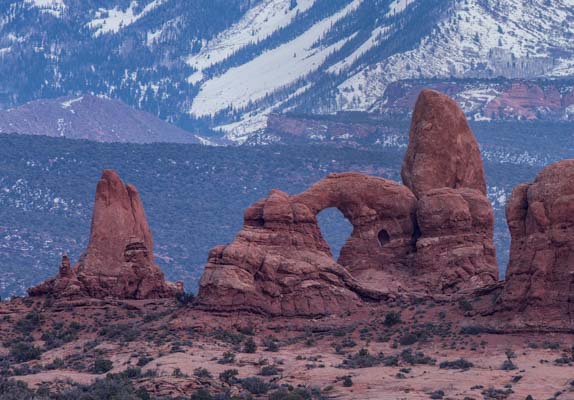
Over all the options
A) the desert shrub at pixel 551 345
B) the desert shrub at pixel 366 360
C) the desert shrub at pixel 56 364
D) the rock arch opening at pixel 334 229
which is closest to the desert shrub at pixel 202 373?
the desert shrub at pixel 366 360

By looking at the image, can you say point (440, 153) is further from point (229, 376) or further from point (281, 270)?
point (229, 376)

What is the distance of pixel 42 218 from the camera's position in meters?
198

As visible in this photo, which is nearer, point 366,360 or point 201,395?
point 201,395

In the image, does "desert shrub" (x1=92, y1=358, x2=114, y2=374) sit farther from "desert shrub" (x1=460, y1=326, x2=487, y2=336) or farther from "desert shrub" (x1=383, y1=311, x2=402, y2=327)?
"desert shrub" (x1=460, y1=326, x2=487, y2=336)

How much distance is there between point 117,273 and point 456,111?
1577 centimetres

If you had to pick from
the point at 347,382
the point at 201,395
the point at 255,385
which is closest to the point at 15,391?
the point at 201,395

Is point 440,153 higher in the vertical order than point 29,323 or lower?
higher

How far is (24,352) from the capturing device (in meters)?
98.6

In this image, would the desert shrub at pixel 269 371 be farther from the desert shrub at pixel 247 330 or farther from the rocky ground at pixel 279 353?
the desert shrub at pixel 247 330

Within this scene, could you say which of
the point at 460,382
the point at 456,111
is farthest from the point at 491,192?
the point at 460,382

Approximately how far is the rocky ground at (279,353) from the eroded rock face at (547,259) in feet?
3.41

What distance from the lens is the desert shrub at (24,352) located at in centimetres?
9812

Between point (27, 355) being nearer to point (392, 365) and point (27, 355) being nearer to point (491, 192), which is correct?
point (392, 365)

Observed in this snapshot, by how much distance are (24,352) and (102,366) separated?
6743 mm
